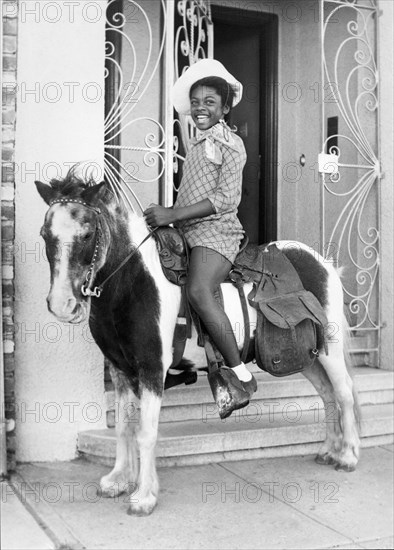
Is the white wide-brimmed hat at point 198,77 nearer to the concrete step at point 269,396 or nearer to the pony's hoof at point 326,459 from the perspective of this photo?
the concrete step at point 269,396

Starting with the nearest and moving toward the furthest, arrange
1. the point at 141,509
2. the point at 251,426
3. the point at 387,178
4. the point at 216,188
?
the point at 141,509
the point at 216,188
the point at 251,426
the point at 387,178

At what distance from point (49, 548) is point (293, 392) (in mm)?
2529

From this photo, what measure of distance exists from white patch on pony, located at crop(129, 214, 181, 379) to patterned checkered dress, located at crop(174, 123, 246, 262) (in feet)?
0.84

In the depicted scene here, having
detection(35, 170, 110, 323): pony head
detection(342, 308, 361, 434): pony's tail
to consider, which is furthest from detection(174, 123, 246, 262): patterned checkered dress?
detection(342, 308, 361, 434): pony's tail

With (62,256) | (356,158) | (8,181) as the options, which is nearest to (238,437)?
(62,256)

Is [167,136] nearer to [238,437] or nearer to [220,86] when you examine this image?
[220,86]

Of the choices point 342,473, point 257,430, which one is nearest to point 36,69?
point 257,430

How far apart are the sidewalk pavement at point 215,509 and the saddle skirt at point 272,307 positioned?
767 millimetres

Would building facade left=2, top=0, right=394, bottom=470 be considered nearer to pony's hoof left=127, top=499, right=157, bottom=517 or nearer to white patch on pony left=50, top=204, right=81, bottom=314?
pony's hoof left=127, top=499, right=157, bottom=517

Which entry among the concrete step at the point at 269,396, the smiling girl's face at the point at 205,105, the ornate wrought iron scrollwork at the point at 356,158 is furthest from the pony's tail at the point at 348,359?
the smiling girl's face at the point at 205,105

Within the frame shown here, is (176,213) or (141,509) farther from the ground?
(176,213)

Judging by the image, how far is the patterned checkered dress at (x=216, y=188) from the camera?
12.4ft

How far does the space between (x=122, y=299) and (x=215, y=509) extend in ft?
4.21

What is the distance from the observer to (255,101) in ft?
23.2
